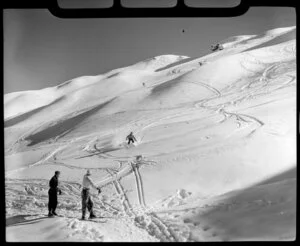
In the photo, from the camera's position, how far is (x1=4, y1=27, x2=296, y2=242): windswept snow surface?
2979 millimetres

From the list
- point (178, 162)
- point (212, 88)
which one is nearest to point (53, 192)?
point (178, 162)

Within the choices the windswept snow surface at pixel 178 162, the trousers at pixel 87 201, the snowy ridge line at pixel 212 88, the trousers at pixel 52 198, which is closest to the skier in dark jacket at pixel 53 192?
the trousers at pixel 52 198

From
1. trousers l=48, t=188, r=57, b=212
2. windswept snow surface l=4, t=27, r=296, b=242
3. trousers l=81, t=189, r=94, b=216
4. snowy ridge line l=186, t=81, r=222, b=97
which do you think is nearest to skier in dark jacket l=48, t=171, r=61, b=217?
trousers l=48, t=188, r=57, b=212

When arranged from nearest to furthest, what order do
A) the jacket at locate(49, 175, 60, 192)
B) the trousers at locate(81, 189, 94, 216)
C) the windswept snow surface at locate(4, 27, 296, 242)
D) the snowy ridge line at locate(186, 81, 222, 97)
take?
the windswept snow surface at locate(4, 27, 296, 242) < the jacket at locate(49, 175, 60, 192) < the trousers at locate(81, 189, 94, 216) < the snowy ridge line at locate(186, 81, 222, 97)

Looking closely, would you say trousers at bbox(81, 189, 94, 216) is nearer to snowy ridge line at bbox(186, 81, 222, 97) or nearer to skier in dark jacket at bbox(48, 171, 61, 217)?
skier in dark jacket at bbox(48, 171, 61, 217)

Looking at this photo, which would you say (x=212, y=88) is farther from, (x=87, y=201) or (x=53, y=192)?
(x=53, y=192)

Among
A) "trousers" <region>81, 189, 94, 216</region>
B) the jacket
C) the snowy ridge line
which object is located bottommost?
"trousers" <region>81, 189, 94, 216</region>

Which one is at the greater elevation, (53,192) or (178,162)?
(178,162)

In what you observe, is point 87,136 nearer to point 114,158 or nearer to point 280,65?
point 114,158

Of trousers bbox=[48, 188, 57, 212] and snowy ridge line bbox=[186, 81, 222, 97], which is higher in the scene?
snowy ridge line bbox=[186, 81, 222, 97]

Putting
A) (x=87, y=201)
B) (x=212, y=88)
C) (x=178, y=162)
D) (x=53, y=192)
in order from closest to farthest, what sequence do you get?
(x=53, y=192), (x=87, y=201), (x=178, y=162), (x=212, y=88)

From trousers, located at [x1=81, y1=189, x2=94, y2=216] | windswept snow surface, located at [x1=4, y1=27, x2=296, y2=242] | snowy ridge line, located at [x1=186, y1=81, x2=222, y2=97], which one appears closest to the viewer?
windswept snow surface, located at [x1=4, y1=27, x2=296, y2=242]

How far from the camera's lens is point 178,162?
869 cm

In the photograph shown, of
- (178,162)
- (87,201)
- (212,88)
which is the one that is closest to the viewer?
(87,201)
